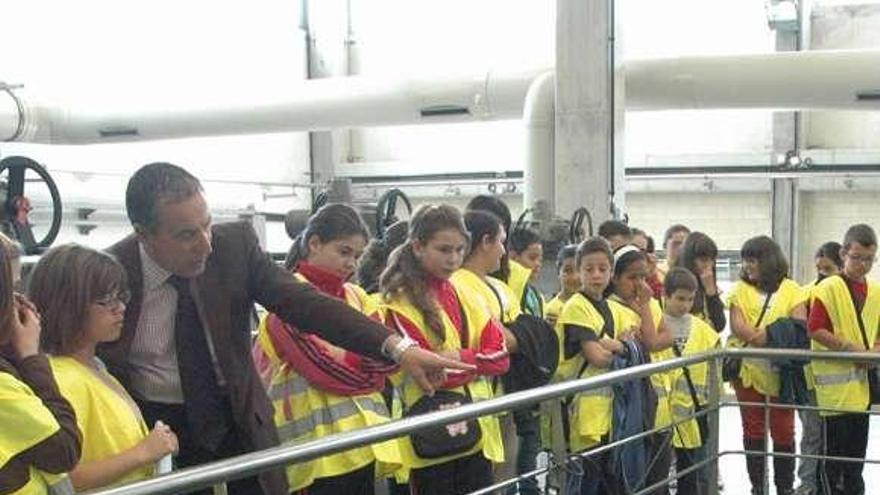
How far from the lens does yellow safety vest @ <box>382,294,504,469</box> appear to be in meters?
2.47

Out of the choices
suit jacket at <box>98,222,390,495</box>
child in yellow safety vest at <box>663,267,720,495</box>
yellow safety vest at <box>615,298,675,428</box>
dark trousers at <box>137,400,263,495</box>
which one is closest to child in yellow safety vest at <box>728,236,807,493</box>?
child in yellow safety vest at <box>663,267,720,495</box>

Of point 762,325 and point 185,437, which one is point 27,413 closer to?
point 185,437

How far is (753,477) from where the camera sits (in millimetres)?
4176

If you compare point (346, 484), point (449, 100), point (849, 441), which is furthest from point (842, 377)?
point (449, 100)

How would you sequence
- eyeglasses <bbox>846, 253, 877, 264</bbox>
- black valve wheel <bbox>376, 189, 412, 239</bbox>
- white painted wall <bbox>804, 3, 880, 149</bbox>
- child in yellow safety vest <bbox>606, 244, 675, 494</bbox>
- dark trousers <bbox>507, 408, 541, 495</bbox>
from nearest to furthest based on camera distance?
child in yellow safety vest <bbox>606, 244, 675, 494</bbox>
dark trousers <bbox>507, 408, 541, 495</bbox>
eyeglasses <bbox>846, 253, 877, 264</bbox>
black valve wheel <bbox>376, 189, 412, 239</bbox>
white painted wall <bbox>804, 3, 880, 149</bbox>

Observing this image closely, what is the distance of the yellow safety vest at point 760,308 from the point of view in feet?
13.0

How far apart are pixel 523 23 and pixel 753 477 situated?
6614 millimetres

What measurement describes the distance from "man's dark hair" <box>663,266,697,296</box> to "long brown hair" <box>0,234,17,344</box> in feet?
9.03

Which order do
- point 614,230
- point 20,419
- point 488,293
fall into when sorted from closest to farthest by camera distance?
point 20,419 → point 488,293 → point 614,230

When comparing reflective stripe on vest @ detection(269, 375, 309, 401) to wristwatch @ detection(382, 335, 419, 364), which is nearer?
wristwatch @ detection(382, 335, 419, 364)

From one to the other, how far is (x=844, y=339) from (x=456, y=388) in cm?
206

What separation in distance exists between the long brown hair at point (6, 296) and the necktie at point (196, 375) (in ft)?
1.29

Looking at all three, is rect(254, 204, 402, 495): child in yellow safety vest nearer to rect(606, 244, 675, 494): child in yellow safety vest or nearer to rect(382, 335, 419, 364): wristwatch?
rect(382, 335, 419, 364): wristwatch

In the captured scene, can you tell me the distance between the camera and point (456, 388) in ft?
8.33
